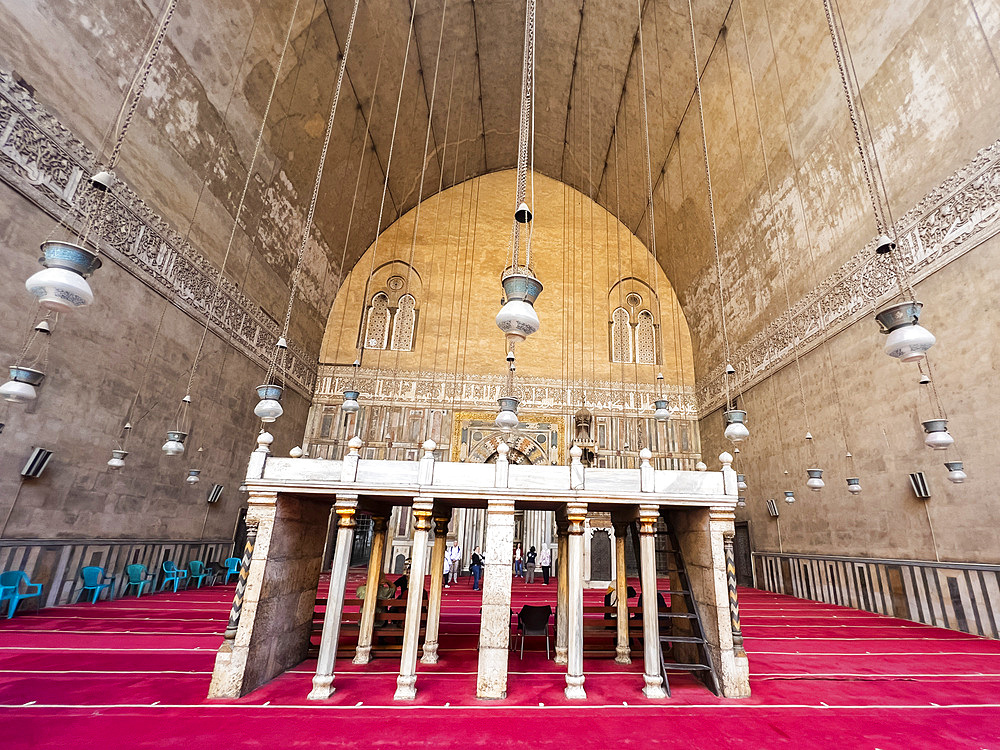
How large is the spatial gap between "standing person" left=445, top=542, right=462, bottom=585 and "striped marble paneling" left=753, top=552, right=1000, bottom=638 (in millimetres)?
7167

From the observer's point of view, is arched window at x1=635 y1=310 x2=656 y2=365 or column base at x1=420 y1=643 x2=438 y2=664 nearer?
column base at x1=420 y1=643 x2=438 y2=664

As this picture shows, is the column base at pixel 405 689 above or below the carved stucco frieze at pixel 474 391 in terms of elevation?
below

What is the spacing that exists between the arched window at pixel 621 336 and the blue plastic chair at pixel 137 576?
11.7 m

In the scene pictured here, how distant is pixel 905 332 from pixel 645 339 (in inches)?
454

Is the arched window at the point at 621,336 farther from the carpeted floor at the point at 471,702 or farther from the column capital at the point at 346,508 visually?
the column capital at the point at 346,508

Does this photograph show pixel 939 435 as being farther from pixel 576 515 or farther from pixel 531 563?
pixel 531 563

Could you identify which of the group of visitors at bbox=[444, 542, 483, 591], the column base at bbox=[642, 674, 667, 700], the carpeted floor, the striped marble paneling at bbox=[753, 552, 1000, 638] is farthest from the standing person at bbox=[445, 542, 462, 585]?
the column base at bbox=[642, 674, 667, 700]

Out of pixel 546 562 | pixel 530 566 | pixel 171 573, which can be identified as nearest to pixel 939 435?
pixel 546 562

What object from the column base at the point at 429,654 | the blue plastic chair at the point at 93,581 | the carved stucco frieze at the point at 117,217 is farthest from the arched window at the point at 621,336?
the blue plastic chair at the point at 93,581

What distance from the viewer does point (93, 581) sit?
270 inches

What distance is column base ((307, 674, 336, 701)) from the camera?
3693 mm

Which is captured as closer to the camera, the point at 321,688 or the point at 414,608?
the point at 321,688

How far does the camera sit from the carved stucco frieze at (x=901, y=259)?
600cm

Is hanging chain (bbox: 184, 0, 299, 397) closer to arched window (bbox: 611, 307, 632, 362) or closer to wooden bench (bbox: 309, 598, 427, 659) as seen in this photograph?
wooden bench (bbox: 309, 598, 427, 659)
